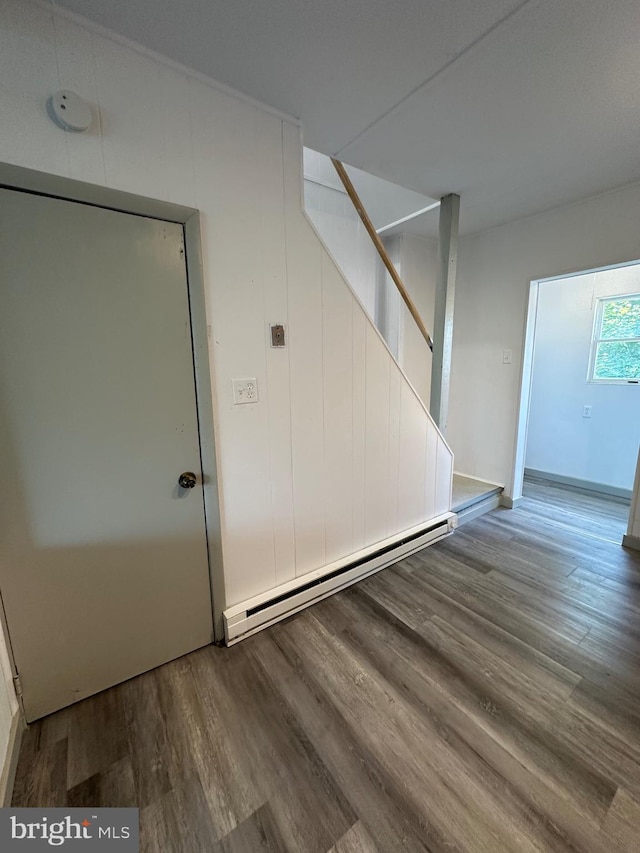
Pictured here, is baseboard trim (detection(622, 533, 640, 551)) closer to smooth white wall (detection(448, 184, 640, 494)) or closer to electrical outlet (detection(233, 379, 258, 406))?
smooth white wall (detection(448, 184, 640, 494))

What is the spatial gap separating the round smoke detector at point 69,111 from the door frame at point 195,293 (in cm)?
17

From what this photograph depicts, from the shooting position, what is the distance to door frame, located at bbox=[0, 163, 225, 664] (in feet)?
3.76

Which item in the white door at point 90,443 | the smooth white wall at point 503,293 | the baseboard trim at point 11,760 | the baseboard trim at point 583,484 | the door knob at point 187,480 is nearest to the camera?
the baseboard trim at point 11,760

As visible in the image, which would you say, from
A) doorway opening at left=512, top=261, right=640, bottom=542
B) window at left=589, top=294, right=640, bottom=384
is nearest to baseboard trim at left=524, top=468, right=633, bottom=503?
doorway opening at left=512, top=261, right=640, bottom=542

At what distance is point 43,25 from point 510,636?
3.09m

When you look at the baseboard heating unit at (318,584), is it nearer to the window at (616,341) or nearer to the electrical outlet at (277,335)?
the electrical outlet at (277,335)

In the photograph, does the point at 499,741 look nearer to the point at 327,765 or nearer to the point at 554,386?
the point at 327,765

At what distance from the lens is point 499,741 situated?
128cm

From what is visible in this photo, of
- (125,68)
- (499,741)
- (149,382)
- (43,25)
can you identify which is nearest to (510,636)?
(499,741)

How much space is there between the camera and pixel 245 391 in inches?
64.2

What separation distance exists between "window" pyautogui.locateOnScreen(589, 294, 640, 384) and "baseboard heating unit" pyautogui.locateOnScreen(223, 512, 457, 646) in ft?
8.62

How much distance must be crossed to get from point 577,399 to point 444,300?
2418 millimetres
